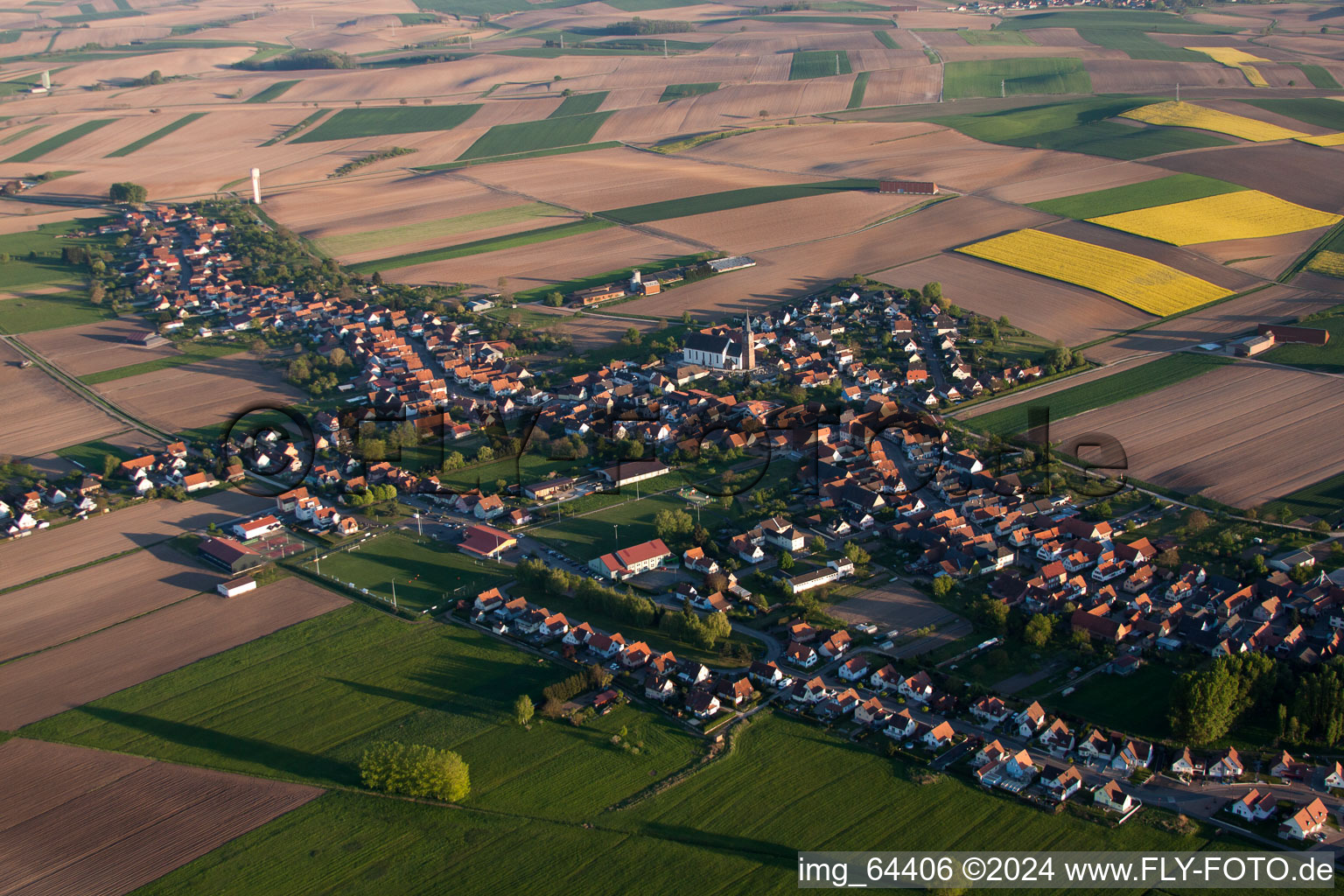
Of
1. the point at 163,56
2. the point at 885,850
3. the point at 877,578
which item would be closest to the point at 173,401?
the point at 877,578

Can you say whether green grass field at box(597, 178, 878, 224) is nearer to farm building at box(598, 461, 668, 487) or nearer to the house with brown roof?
farm building at box(598, 461, 668, 487)

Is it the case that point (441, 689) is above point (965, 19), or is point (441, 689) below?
below

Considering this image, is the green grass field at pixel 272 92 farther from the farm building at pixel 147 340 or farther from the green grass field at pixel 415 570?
the green grass field at pixel 415 570

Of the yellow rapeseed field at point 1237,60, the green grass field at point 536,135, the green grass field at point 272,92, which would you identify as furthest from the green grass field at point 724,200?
the green grass field at point 272,92

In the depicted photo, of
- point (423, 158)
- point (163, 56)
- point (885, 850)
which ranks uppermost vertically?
point (163, 56)

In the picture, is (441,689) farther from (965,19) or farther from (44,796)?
(965,19)

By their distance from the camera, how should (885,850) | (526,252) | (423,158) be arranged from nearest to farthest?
(885,850), (526,252), (423,158)

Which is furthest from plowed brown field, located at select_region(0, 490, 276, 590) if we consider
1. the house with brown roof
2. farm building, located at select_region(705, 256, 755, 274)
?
farm building, located at select_region(705, 256, 755, 274)
